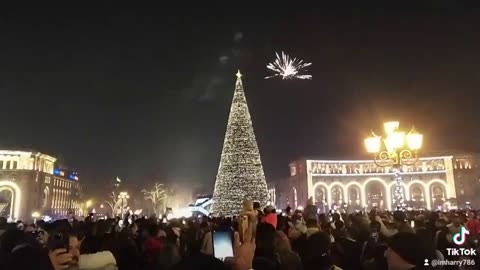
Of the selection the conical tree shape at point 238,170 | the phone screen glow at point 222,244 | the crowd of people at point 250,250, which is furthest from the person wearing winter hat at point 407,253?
the conical tree shape at point 238,170

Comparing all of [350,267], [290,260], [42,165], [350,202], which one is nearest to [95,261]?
[290,260]

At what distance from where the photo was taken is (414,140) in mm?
16141

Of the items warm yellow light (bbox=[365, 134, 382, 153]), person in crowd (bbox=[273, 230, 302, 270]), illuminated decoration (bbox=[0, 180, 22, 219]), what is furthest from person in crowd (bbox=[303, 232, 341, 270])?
illuminated decoration (bbox=[0, 180, 22, 219])

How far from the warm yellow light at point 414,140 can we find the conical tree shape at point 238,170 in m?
14.3

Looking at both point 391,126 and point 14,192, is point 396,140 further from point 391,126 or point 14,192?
point 14,192

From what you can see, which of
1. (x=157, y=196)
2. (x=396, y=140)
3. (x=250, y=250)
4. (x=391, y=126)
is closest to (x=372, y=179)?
(x=157, y=196)

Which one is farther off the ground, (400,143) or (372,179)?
(372,179)

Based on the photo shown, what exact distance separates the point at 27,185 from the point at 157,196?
28.5 metres

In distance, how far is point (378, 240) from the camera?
25.2 ft

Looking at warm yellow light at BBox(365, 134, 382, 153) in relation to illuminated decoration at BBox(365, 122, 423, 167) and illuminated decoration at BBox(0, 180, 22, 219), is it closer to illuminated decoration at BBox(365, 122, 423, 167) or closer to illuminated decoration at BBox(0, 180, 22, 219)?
illuminated decoration at BBox(365, 122, 423, 167)

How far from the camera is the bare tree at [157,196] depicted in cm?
7802

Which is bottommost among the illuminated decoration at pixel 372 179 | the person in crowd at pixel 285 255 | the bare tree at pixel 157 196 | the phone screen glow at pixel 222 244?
the person in crowd at pixel 285 255

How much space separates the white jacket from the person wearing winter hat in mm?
3555

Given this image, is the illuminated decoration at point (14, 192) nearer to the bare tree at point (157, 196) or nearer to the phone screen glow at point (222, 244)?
the bare tree at point (157, 196)
